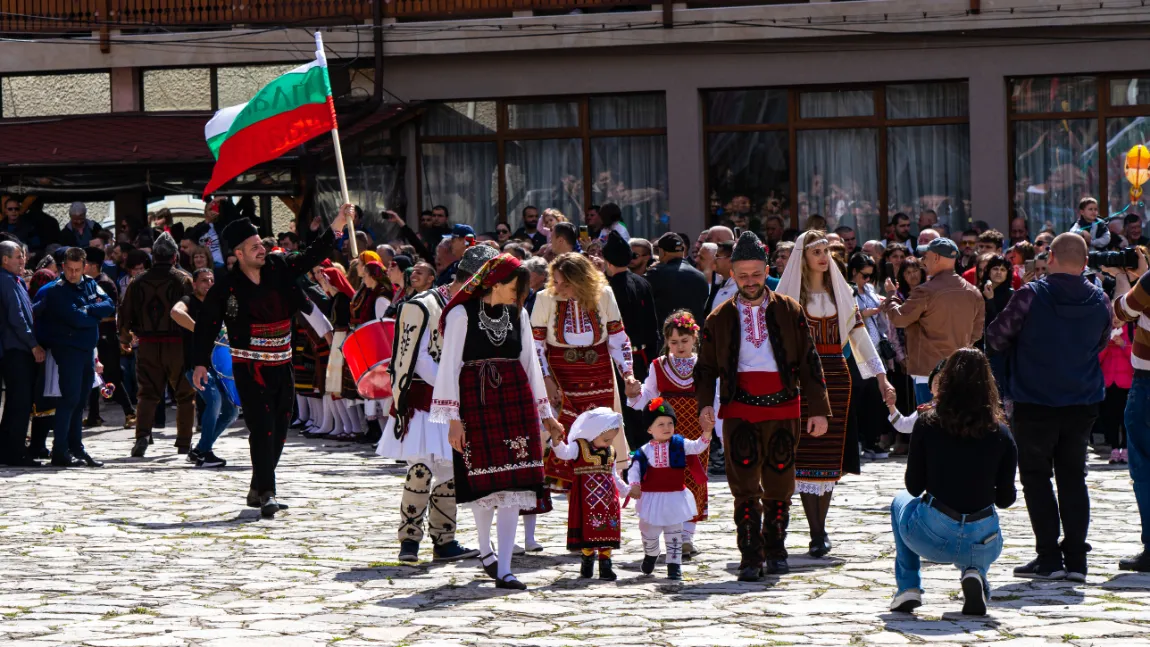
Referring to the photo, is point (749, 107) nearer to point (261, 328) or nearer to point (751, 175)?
point (751, 175)

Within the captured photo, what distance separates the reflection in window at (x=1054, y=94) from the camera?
24.5 meters

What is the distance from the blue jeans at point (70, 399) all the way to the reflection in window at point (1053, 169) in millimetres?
14105

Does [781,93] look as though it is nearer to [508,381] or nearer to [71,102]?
[71,102]

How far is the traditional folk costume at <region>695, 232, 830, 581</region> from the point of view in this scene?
30.7ft

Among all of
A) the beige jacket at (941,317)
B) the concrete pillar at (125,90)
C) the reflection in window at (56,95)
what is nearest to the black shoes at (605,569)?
the beige jacket at (941,317)

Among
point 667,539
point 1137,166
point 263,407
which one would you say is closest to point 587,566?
point 667,539

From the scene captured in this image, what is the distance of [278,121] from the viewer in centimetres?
1673

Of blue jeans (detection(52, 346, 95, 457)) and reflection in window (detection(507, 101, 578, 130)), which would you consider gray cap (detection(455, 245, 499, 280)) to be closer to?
blue jeans (detection(52, 346, 95, 457))

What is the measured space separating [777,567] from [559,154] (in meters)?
17.4

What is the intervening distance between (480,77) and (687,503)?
17445 mm

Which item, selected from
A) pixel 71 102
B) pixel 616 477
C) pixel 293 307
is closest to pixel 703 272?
pixel 293 307

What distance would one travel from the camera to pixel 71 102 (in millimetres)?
28000

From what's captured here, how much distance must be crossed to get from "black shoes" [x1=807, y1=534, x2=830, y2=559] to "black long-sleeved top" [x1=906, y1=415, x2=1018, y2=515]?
1.88 meters

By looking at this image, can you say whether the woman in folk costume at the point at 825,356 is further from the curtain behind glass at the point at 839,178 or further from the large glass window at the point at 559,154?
the large glass window at the point at 559,154
